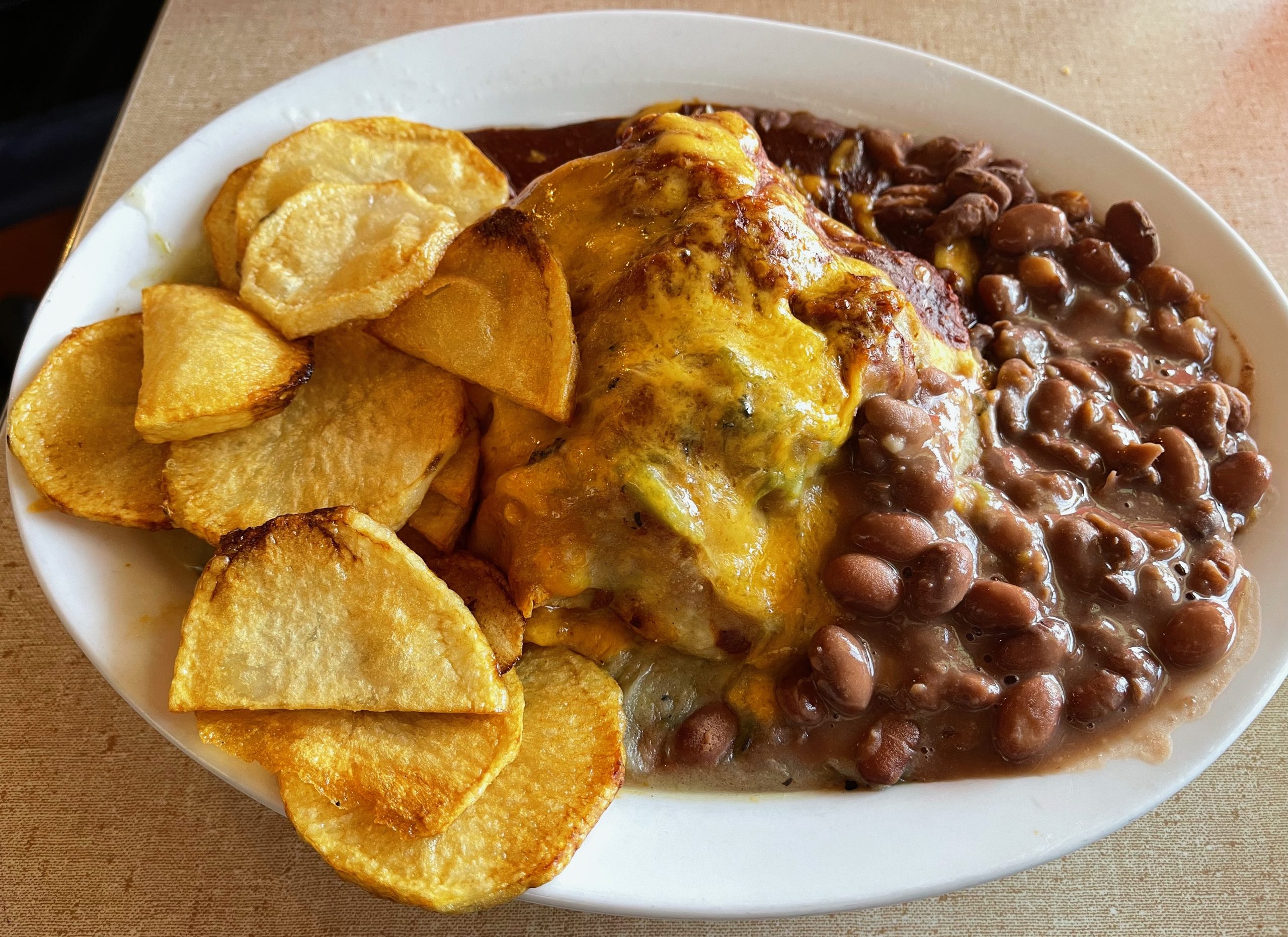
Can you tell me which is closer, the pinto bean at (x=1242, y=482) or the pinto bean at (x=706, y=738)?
the pinto bean at (x=706, y=738)

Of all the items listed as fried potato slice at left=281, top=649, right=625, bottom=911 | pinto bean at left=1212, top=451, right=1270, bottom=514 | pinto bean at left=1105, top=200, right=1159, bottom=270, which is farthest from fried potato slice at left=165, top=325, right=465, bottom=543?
pinto bean at left=1105, top=200, right=1159, bottom=270

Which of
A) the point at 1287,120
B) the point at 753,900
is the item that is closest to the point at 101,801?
the point at 753,900

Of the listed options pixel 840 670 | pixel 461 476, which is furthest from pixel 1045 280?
pixel 461 476

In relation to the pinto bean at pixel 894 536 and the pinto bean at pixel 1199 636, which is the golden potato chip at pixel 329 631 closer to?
the pinto bean at pixel 894 536

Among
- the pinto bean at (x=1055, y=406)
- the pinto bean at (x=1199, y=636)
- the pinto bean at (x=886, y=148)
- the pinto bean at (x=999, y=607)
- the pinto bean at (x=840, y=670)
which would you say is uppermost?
the pinto bean at (x=886, y=148)

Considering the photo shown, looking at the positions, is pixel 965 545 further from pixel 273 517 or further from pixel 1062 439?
pixel 273 517

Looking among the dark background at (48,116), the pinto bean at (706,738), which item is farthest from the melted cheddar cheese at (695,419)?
the dark background at (48,116)

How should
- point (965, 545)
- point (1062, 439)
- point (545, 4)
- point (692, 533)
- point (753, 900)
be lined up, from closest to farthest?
point (753, 900) < point (692, 533) < point (965, 545) < point (1062, 439) < point (545, 4)
